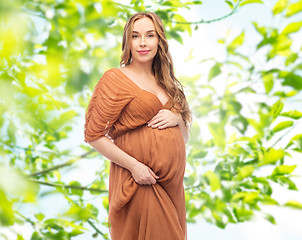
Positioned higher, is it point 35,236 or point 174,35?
point 174,35

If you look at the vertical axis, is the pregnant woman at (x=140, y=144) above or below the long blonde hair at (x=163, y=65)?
below

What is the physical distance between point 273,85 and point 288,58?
2.3 inches

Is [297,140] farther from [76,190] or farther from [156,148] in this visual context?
[76,190]

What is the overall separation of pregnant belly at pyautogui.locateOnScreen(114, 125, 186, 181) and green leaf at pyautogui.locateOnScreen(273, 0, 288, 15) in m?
0.57

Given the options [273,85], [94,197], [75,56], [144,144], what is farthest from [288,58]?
[94,197]

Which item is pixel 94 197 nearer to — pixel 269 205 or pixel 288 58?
pixel 269 205

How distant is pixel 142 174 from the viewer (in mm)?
1053

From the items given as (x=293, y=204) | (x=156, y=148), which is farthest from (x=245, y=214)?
(x=156, y=148)

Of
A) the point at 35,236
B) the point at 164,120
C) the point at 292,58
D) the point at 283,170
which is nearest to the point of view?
the point at 292,58

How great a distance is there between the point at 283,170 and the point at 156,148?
14.6 inches

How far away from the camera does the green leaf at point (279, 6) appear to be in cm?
60

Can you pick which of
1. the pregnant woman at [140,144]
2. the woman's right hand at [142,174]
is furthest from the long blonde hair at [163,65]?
the woman's right hand at [142,174]

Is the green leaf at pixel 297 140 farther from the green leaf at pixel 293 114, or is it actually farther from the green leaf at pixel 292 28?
the green leaf at pixel 292 28

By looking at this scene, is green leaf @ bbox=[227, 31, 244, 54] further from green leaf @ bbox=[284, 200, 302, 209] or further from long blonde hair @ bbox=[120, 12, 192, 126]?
long blonde hair @ bbox=[120, 12, 192, 126]
